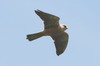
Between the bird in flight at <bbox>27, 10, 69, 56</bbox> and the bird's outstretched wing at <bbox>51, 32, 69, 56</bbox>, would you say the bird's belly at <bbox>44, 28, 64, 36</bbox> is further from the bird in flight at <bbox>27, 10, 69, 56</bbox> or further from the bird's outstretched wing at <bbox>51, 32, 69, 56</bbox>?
the bird's outstretched wing at <bbox>51, 32, 69, 56</bbox>

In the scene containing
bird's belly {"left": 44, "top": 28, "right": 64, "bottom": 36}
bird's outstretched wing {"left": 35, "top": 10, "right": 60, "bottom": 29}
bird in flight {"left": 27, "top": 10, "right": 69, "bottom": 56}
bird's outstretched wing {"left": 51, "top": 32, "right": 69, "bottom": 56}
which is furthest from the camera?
bird's outstretched wing {"left": 51, "top": 32, "right": 69, "bottom": 56}

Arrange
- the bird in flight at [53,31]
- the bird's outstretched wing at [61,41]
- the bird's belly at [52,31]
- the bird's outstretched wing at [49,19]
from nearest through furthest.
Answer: the bird's outstretched wing at [49,19]
the bird in flight at [53,31]
the bird's belly at [52,31]
the bird's outstretched wing at [61,41]

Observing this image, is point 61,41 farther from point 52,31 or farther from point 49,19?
point 49,19

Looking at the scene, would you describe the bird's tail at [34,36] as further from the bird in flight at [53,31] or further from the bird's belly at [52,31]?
the bird's belly at [52,31]

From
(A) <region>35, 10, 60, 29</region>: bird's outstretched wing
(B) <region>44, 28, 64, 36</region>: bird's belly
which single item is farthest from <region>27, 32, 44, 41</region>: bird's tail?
(A) <region>35, 10, 60, 29</region>: bird's outstretched wing

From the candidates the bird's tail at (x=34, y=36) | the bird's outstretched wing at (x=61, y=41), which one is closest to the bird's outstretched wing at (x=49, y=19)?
the bird's tail at (x=34, y=36)

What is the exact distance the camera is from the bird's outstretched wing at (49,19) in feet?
80.7

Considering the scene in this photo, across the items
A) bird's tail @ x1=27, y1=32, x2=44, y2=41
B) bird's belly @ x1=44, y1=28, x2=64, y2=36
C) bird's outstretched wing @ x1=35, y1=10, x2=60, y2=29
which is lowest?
bird's tail @ x1=27, y1=32, x2=44, y2=41

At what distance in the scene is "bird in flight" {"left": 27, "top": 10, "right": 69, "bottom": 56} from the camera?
24906 millimetres

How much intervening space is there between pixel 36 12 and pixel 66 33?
8.93ft

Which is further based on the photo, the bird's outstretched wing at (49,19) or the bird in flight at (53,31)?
the bird in flight at (53,31)

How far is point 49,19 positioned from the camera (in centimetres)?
2514

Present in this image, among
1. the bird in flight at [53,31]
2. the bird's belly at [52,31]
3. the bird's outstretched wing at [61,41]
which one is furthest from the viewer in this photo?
the bird's outstretched wing at [61,41]

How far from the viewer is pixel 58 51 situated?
25906 mm
